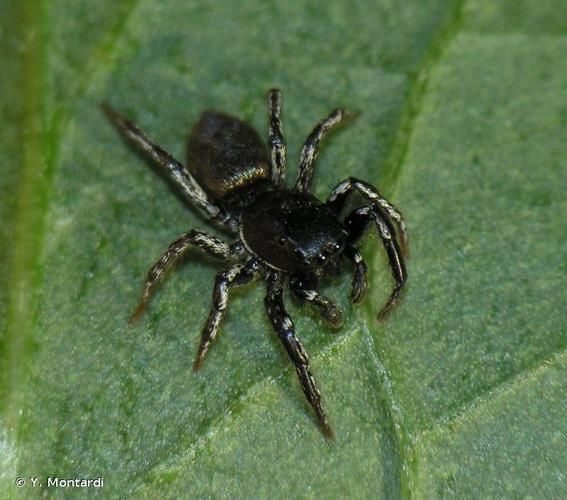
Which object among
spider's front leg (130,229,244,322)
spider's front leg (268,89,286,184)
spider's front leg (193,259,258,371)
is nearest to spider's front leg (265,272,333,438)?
spider's front leg (193,259,258,371)

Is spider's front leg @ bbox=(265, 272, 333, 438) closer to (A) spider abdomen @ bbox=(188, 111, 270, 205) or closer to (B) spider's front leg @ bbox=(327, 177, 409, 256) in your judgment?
(B) spider's front leg @ bbox=(327, 177, 409, 256)

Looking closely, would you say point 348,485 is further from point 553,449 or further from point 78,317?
point 78,317

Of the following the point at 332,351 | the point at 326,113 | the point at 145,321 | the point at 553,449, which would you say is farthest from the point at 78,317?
the point at 553,449

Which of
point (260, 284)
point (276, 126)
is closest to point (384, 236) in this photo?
point (260, 284)

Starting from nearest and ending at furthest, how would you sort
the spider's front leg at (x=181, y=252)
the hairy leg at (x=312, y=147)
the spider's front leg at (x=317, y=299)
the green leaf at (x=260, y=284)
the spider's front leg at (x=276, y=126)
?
the green leaf at (x=260, y=284)
the spider's front leg at (x=317, y=299)
the spider's front leg at (x=181, y=252)
the hairy leg at (x=312, y=147)
the spider's front leg at (x=276, y=126)

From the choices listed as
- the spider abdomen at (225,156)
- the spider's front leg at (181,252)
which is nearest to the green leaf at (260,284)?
the spider's front leg at (181,252)

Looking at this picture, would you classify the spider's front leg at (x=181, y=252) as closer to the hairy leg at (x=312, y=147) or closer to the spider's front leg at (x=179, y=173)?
the spider's front leg at (x=179, y=173)

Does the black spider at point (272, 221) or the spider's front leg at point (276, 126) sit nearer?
the black spider at point (272, 221)

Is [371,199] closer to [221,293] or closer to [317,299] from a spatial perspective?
[317,299]
